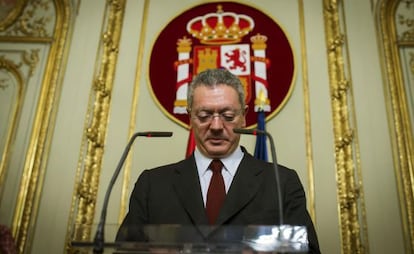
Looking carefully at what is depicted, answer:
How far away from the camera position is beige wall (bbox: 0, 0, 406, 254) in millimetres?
2701

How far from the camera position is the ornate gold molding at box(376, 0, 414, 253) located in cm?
262

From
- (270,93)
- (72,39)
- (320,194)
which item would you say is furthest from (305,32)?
(72,39)

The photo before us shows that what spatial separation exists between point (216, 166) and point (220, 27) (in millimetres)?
2058

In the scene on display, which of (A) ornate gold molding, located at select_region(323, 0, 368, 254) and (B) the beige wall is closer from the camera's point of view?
(A) ornate gold molding, located at select_region(323, 0, 368, 254)

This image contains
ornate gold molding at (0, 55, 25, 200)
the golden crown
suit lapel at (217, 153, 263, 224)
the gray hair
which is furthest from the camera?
the golden crown

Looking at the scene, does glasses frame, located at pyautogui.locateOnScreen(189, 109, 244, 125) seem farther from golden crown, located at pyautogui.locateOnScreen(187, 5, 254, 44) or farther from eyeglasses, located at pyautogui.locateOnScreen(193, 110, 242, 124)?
golden crown, located at pyautogui.locateOnScreen(187, 5, 254, 44)

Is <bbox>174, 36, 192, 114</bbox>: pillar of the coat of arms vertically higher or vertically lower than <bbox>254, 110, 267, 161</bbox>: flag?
higher

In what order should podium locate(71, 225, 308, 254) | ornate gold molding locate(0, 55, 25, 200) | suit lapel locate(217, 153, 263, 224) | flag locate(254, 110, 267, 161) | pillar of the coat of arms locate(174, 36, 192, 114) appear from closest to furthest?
podium locate(71, 225, 308, 254) < suit lapel locate(217, 153, 263, 224) < flag locate(254, 110, 267, 161) < ornate gold molding locate(0, 55, 25, 200) < pillar of the coat of arms locate(174, 36, 192, 114)

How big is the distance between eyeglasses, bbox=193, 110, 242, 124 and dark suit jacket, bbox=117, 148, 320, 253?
0.54 ft

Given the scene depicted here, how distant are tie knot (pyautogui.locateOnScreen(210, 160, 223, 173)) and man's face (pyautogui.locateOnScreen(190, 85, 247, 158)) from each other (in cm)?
3

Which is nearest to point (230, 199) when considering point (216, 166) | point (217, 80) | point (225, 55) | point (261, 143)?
point (216, 166)

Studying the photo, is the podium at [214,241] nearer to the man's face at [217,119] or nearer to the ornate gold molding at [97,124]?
the man's face at [217,119]

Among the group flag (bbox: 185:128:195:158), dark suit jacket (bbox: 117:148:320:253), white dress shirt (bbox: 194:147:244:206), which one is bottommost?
dark suit jacket (bbox: 117:148:320:253)

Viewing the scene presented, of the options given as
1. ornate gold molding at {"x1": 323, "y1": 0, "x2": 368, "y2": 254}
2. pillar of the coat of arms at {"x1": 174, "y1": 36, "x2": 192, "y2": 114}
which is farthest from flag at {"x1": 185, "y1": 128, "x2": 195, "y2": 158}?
ornate gold molding at {"x1": 323, "y1": 0, "x2": 368, "y2": 254}
